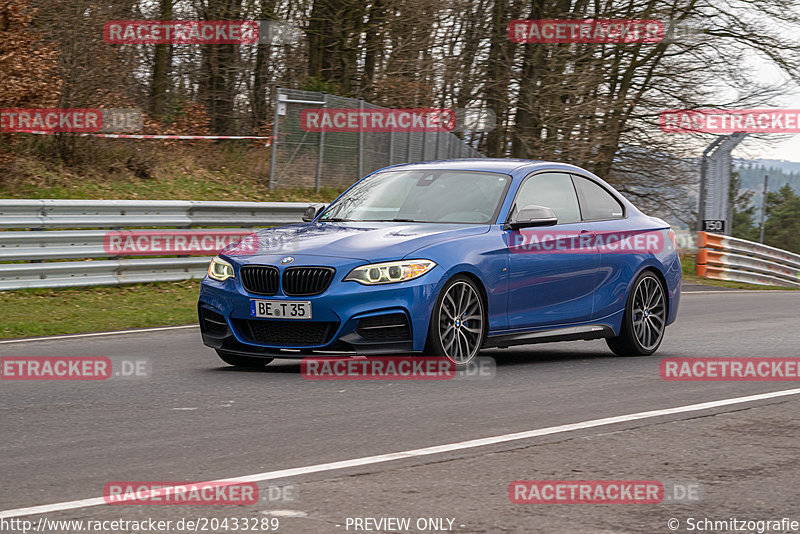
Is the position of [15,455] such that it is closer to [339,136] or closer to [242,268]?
[242,268]

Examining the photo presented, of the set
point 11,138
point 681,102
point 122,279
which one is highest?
point 681,102

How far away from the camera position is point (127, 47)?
28.8 metres

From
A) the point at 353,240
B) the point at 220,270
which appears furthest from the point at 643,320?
the point at 220,270

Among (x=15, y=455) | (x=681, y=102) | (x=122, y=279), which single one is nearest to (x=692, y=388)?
(x=15, y=455)

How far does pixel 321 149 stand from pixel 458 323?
1638cm

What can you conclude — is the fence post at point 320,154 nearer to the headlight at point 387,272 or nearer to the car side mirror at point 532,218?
the car side mirror at point 532,218

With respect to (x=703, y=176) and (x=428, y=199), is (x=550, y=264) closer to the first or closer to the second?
(x=428, y=199)

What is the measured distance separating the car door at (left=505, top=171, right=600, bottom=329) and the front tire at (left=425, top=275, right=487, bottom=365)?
1.47 ft

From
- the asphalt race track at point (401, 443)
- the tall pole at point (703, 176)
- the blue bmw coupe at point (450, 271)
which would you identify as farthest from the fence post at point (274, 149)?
the asphalt race track at point (401, 443)

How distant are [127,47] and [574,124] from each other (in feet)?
35.8

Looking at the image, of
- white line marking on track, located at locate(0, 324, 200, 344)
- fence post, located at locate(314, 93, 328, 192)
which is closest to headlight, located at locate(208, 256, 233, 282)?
white line marking on track, located at locate(0, 324, 200, 344)

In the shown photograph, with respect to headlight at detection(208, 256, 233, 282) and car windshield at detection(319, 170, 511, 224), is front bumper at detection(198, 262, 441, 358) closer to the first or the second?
headlight at detection(208, 256, 233, 282)

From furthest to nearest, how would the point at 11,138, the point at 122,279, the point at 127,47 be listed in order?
the point at 127,47, the point at 11,138, the point at 122,279

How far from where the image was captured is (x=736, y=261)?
28.0 metres
